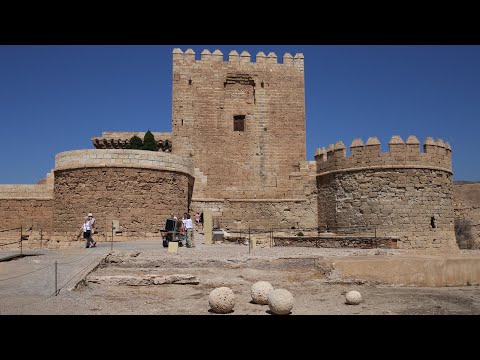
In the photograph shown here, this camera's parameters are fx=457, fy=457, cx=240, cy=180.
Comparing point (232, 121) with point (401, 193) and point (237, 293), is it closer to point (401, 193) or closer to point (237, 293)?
point (401, 193)

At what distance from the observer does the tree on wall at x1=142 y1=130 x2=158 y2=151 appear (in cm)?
2406

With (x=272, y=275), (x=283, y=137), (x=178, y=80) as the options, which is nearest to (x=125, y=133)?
(x=178, y=80)

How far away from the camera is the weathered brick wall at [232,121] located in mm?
22688

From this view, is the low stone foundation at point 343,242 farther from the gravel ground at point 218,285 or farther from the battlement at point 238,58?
the battlement at point 238,58

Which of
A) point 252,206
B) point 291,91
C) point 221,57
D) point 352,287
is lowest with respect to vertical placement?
point 352,287

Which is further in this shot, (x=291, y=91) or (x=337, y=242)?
(x=291, y=91)

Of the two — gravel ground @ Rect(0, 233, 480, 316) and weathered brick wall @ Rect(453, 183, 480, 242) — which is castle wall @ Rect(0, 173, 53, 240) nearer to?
gravel ground @ Rect(0, 233, 480, 316)

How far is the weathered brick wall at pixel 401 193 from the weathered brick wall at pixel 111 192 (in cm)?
718

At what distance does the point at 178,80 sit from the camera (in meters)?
23.1

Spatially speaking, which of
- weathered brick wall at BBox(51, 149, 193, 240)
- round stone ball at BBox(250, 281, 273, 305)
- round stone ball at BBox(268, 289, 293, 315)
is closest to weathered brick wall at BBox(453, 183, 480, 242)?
weathered brick wall at BBox(51, 149, 193, 240)
